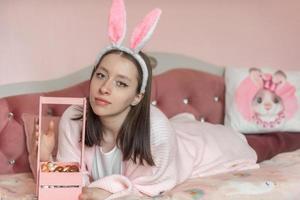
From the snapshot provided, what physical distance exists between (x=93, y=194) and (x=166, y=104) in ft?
2.30

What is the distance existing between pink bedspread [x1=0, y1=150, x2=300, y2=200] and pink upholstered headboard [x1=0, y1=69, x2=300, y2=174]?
0.30ft

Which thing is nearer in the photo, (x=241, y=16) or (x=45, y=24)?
(x=45, y=24)

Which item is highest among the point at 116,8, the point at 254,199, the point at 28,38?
the point at 116,8

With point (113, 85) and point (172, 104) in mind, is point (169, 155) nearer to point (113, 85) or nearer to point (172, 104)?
point (113, 85)

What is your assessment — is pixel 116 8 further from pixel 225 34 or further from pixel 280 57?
pixel 280 57

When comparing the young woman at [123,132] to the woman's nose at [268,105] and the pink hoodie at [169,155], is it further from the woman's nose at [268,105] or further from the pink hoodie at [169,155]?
the woman's nose at [268,105]

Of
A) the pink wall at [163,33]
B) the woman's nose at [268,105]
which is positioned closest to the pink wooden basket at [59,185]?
the pink wall at [163,33]

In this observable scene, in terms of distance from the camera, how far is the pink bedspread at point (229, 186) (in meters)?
1.48

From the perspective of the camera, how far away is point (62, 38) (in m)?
1.89

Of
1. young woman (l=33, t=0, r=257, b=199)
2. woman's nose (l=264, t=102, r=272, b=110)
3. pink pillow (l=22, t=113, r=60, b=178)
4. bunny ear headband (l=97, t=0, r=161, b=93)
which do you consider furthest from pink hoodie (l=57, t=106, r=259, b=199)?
woman's nose (l=264, t=102, r=272, b=110)

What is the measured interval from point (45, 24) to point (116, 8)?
0.51 m

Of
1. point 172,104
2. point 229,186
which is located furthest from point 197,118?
point 229,186

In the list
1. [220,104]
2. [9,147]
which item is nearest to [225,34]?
[220,104]

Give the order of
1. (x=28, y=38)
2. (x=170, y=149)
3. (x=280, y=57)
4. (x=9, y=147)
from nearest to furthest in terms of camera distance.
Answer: (x=170, y=149), (x=9, y=147), (x=28, y=38), (x=280, y=57)
